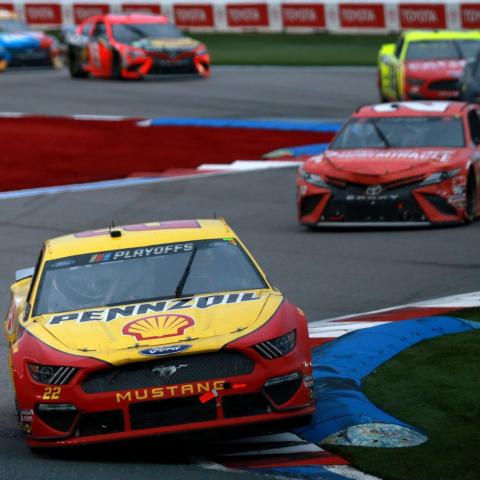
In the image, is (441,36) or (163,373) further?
(441,36)

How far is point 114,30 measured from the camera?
37.4m

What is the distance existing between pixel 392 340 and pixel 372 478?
10.6 feet

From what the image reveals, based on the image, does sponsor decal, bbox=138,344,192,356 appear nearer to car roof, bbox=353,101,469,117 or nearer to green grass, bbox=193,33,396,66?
Answer: car roof, bbox=353,101,469,117

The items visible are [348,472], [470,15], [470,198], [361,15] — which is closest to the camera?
[348,472]

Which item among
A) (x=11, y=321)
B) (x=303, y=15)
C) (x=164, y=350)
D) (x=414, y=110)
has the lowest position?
(x=303, y=15)

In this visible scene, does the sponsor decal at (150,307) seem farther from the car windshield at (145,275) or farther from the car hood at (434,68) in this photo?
the car hood at (434,68)

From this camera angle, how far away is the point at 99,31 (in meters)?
37.8

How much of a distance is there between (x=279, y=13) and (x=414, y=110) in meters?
29.3

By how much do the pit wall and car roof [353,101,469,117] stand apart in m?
23.2

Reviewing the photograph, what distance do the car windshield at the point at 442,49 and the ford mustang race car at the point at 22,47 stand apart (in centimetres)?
1502

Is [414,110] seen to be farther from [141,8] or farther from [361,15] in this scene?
[141,8]

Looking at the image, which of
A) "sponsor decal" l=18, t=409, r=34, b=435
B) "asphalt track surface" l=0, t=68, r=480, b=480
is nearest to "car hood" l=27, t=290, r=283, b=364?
"sponsor decal" l=18, t=409, r=34, b=435

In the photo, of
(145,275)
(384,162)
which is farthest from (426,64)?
(145,275)

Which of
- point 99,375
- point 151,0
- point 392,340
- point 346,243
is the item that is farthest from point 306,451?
point 151,0
